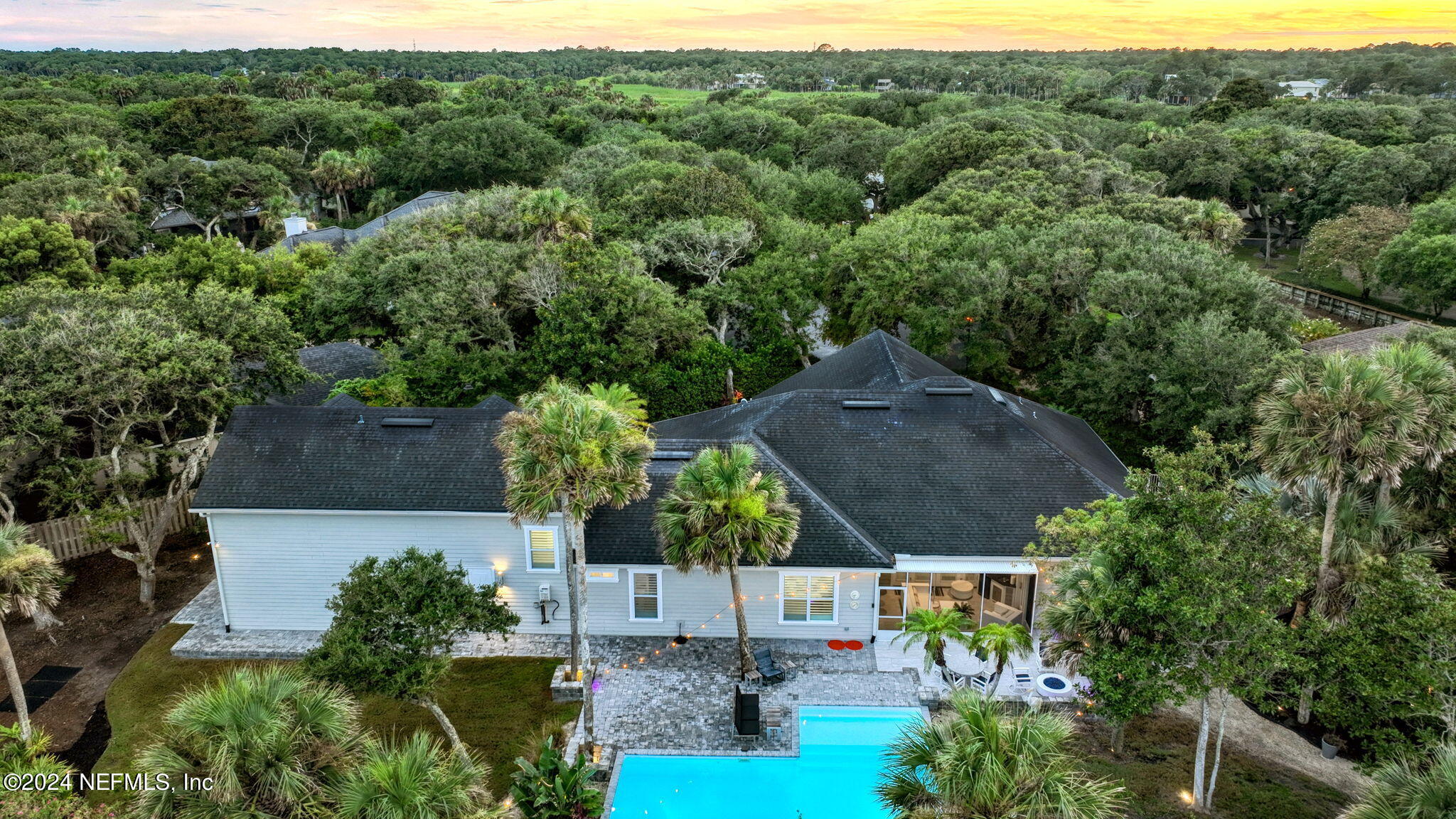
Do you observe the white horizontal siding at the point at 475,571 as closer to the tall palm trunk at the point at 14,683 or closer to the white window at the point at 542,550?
the white window at the point at 542,550

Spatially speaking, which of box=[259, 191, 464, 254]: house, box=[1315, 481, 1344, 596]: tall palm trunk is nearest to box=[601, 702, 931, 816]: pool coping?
box=[1315, 481, 1344, 596]: tall palm trunk

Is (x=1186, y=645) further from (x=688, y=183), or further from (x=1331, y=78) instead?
(x=1331, y=78)

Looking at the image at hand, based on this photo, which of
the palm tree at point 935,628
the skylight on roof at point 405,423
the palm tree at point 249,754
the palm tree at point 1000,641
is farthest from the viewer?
the skylight on roof at point 405,423

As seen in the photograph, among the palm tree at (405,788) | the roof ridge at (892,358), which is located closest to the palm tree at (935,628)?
the roof ridge at (892,358)

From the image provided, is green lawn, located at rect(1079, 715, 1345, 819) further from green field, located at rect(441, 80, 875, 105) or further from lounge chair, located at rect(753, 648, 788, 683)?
green field, located at rect(441, 80, 875, 105)

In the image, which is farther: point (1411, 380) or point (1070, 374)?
point (1070, 374)

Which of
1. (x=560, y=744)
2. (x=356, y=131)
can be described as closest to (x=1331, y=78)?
(x=356, y=131)
